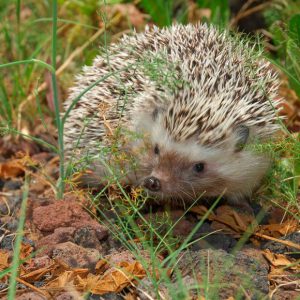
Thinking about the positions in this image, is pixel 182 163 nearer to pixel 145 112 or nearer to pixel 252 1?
pixel 145 112

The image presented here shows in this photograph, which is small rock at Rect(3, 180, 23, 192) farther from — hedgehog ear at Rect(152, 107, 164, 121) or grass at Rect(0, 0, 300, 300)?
hedgehog ear at Rect(152, 107, 164, 121)

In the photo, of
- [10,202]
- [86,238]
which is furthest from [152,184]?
[10,202]

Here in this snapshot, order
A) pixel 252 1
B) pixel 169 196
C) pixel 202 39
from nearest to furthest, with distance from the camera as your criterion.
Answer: pixel 169 196, pixel 202 39, pixel 252 1

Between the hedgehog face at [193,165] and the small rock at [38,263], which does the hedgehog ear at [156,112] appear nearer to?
the hedgehog face at [193,165]

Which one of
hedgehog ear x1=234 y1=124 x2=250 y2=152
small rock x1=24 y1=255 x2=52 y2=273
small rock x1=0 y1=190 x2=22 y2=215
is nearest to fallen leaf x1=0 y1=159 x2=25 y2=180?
small rock x1=0 y1=190 x2=22 y2=215

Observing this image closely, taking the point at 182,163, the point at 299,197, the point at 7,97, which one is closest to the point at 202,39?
the point at 182,163

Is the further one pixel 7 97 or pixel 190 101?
pixel 7 97

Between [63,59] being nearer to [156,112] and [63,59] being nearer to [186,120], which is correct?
[156,112]
